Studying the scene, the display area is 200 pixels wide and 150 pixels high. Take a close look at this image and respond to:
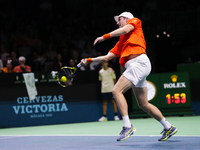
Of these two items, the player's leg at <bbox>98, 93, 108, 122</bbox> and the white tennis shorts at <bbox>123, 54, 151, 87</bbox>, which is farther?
the player's leg at <bbox>98, 93, 108, 122</bbox>

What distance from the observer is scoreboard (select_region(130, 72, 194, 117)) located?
36.9ft

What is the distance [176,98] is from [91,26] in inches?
242

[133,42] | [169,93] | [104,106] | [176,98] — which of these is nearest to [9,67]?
[104,106]

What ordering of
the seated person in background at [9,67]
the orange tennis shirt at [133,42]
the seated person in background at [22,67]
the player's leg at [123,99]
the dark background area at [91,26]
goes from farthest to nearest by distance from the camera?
the dark background area at [91,26] → the seated person in background at [9,67] → the seated person in background at [22,67] → the orange tennis shirt at [133,42] → the player's leg at [123,99]

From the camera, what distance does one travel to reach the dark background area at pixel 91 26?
1431 cm

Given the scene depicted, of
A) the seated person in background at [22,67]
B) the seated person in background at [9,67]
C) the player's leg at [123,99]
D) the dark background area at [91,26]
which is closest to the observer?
the player's leg at [123,99]

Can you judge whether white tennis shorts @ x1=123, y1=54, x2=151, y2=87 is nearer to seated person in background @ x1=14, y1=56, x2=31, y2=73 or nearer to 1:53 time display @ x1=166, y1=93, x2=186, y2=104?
seated person in background @ x1=14, y1=56, x2=31, y2=73

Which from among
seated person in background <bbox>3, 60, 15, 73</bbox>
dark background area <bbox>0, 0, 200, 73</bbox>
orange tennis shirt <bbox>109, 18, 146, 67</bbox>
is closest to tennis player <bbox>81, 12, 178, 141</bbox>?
orange tennis shirt <bbox>109, 18, 146, 67</bbox>

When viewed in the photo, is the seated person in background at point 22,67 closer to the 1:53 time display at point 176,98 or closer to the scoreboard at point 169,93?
the scoreboard at point 169,93

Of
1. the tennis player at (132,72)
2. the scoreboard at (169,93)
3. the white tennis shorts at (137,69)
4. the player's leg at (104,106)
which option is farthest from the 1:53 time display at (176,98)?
the white tennis shorts at (137,69)

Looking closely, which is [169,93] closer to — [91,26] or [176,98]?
[176,98]

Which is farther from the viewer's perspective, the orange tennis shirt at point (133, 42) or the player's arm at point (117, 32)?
the orange tennis shirt at point (133, 42)

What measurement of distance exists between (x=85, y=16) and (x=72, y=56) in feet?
13.2

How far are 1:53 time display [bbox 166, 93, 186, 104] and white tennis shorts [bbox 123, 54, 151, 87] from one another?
6007mm
